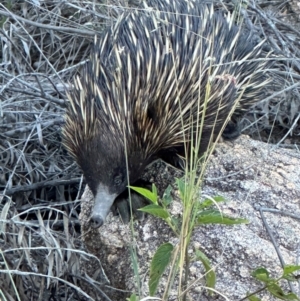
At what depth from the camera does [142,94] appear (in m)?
2.17

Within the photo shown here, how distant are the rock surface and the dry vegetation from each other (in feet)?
0.30

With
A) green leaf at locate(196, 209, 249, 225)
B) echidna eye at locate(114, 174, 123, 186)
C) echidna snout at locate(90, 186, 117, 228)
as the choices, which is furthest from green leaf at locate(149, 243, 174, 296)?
echidna eye at locate(114, 174, 123, 186)

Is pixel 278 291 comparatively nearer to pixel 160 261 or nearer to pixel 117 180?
pixel 160 261

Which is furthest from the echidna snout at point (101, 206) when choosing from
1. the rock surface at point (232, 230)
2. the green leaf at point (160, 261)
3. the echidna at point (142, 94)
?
the green leaf at point (160, 261)

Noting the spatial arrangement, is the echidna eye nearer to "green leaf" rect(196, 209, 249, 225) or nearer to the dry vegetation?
the dry vegetation

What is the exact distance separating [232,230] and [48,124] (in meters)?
1.11

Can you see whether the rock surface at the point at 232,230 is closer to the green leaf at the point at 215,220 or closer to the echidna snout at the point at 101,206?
the echidna snout at the point at 101,206

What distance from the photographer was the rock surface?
1.86 meters

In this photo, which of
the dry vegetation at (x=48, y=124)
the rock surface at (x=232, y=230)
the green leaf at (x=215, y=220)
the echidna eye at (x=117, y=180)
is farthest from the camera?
the dry vegetation at (x=48, y=124)

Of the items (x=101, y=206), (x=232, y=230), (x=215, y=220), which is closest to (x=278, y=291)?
(x=215, y=220)

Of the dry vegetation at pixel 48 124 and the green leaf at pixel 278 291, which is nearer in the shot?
the green leaf at pixel 278 291

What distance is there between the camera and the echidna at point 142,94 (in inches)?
79.8

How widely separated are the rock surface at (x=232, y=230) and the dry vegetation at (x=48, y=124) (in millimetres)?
91

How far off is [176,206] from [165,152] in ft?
1.08
